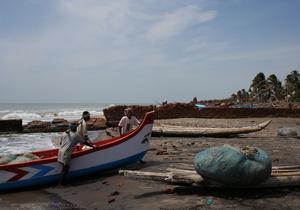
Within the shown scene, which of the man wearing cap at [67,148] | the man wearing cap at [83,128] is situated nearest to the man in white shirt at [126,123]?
the man wearing cap at [83,128]

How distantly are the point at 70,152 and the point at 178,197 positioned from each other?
3393 mm

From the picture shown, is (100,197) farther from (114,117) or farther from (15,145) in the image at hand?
(114,117)

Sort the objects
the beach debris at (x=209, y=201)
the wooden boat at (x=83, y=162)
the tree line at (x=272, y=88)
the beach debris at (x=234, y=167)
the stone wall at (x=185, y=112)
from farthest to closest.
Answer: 1. the tree line at (x=272, y=88)
2. the stone wall at (x=185, y=112)
3. the wooden boat at (x=83, y=162)
4. the beach debris at (x=234, y=167)
5. the beach debris at (x=209, y=201)

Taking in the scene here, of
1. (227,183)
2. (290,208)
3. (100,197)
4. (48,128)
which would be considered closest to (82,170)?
(100,197)

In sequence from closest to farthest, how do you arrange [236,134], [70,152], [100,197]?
[100,197]
[70,152]
[236,134]

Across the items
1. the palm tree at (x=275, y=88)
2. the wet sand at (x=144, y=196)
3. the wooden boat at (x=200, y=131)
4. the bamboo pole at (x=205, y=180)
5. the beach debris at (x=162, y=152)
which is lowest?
the wet sand at (x=144, y=196)

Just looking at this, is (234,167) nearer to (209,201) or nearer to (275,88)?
(209,201)

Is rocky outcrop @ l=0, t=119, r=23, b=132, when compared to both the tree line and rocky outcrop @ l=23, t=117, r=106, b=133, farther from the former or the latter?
the tree line

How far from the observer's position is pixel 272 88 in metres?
60.3

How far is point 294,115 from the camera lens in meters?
30.6

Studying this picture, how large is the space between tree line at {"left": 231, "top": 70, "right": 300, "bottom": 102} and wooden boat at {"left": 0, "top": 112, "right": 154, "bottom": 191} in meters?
47.4

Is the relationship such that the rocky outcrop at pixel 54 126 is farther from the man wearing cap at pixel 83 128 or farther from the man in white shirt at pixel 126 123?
the man wearing cap at pixel 83 128

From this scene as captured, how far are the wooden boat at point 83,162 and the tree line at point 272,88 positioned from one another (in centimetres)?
4739

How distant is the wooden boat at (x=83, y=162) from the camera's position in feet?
31.5
